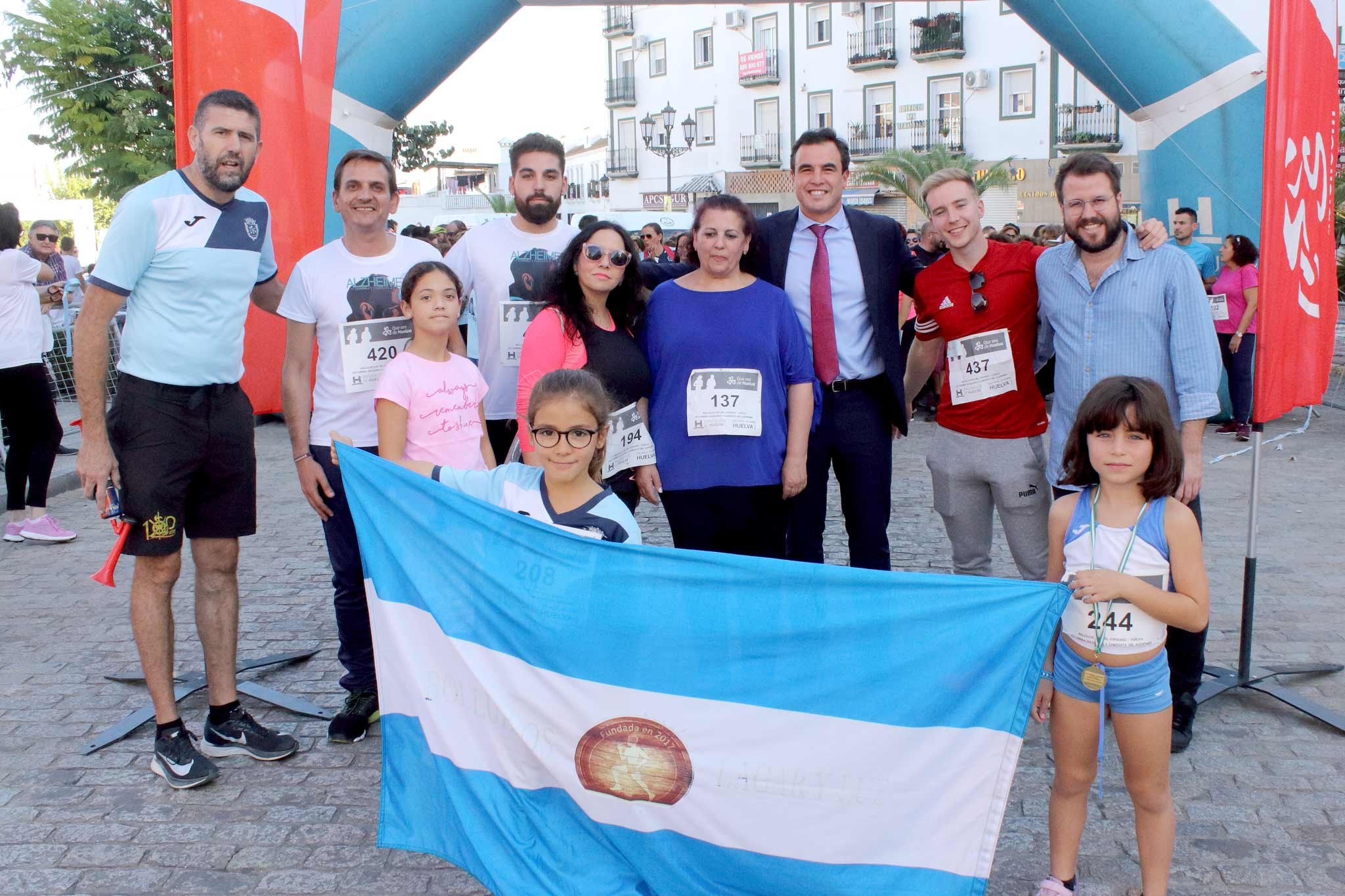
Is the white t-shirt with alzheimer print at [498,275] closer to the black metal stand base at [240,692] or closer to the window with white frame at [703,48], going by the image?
the black metal stand base at [240,692]

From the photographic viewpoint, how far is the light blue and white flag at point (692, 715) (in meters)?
2.46

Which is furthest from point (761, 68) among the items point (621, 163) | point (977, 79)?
point (621, 163)

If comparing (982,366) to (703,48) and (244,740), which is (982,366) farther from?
(703,48)

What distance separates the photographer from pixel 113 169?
18.4m

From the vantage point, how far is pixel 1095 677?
2.71 metres

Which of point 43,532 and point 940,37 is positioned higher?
point 940,37

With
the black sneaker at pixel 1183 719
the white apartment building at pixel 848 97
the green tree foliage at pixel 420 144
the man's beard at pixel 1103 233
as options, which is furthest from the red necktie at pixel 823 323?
the white apartment building at pixel 848 97

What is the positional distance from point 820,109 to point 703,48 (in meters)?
6.08

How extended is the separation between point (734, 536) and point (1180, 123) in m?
4.47

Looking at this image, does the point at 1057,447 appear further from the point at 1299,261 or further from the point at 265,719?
the point at 265,719

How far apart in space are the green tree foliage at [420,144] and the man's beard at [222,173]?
68.1 feet

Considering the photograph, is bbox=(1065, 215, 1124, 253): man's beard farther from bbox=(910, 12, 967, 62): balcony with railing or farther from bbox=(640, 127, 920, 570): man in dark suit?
bbox=(910, 12, 967, 62): balcony with railing

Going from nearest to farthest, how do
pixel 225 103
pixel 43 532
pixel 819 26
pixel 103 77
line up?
pixel 225 103 → pixel 43 532 → pixel 103 77 → pixel 819 26

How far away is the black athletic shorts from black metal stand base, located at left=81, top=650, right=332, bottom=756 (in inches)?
23.7
